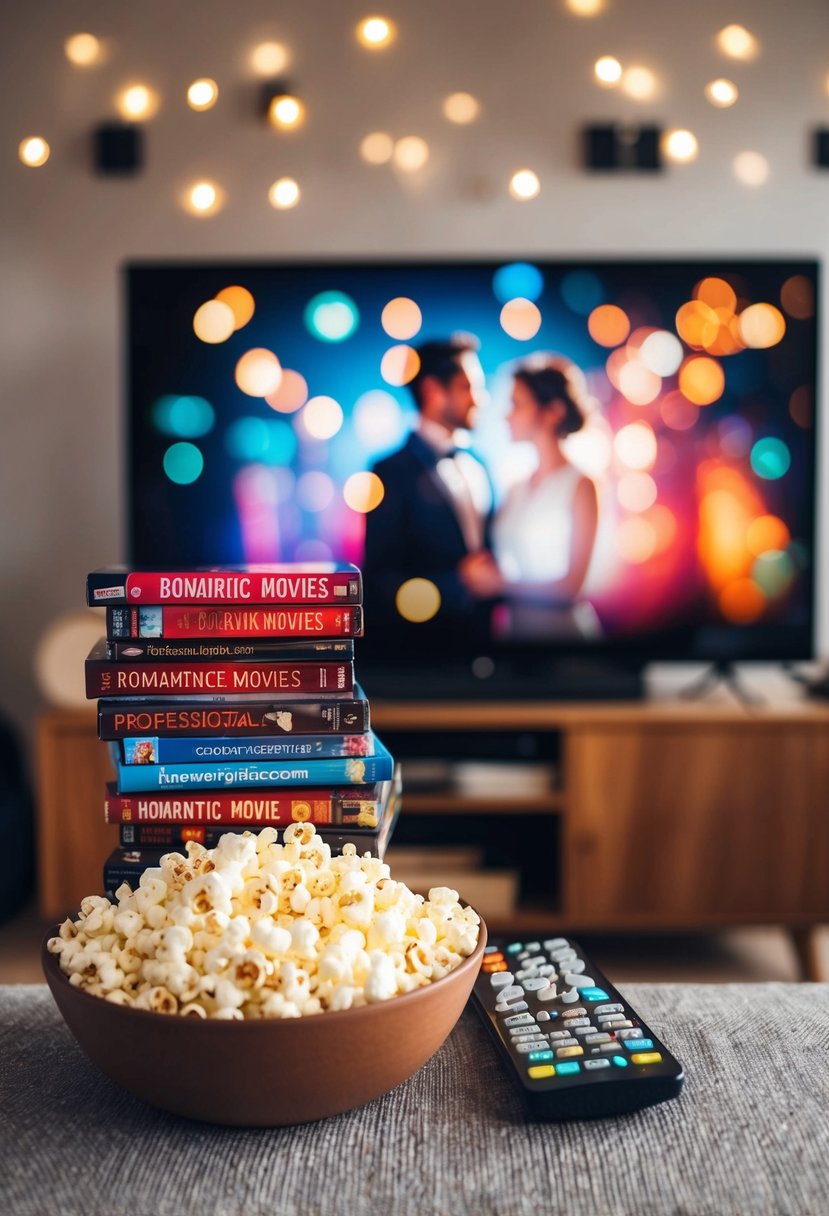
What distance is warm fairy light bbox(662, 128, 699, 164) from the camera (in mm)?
2705

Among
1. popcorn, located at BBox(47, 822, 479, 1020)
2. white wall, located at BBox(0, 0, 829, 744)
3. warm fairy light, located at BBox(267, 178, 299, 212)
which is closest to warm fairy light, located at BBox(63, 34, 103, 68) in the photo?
white wall, located at BBox(0, 0, 829, 744)

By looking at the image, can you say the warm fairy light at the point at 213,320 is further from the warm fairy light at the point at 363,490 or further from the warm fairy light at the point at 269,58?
the warm fairy light at the point at 269,58

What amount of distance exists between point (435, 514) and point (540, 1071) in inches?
76.0

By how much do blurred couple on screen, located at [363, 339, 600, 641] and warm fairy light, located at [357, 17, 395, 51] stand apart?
0.85 m

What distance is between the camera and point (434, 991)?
567 millimetres

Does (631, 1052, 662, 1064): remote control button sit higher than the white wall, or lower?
lower

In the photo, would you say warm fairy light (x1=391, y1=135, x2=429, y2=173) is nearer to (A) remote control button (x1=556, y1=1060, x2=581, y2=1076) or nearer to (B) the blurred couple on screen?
(B) the blurred couple on screen

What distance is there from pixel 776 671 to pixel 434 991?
243 cm

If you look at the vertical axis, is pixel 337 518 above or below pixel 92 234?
below

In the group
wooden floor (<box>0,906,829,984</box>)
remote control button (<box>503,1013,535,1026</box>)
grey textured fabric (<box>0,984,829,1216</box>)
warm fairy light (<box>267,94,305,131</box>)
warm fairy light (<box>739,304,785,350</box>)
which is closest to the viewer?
grey textured fabric (<box>0,984,829,1216</box>)

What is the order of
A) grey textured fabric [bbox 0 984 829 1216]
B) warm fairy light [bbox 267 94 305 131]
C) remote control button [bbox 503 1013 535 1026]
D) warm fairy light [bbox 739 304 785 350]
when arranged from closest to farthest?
grey textured fabric [bbox 0 984 829 1216]
remote control button [bbox 503 1013 535 1026]
warm fairy light [bbox 739 304 785 350]
warm fairy light [bbox 267 94 305 131]

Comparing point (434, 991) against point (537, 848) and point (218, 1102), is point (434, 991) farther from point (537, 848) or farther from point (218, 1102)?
point (537, 848)

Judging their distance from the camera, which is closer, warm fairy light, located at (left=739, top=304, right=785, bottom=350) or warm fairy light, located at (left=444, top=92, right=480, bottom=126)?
warm fairy light, located at (left=739, top=304, right=785, bottom=350)

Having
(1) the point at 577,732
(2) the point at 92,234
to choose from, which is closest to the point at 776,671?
(1) the point at 577,732
